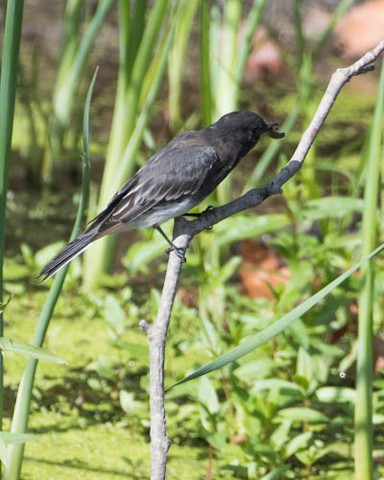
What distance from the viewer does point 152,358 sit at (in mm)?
1750

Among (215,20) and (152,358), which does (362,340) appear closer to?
(152,358)

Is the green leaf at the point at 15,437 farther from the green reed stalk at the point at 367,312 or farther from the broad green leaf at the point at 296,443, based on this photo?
the broad green leaf at the point at 296,443

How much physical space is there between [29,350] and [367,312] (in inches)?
31.8

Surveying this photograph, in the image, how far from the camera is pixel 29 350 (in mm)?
1710

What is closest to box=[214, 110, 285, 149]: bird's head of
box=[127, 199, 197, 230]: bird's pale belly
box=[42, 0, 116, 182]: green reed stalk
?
box=[127, 199, 197, 230]: bird's pale belly

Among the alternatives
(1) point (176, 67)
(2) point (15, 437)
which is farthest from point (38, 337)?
(1) point (176, 67)

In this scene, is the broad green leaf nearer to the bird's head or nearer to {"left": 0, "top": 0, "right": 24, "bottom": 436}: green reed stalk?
the bird's head

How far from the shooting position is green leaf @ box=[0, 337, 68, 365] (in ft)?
5.53

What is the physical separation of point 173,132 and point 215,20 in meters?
0.78

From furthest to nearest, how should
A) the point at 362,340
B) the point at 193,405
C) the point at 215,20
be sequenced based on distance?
the point at 215,20 < the point at 193,405 < the point at 362,340

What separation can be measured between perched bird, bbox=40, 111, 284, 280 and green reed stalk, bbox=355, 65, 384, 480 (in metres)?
0.26

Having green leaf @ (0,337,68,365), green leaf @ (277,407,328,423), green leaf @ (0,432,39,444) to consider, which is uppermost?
green leaf @ (277,407,328,423)

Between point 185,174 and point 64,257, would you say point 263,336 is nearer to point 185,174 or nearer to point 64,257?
point 64,257

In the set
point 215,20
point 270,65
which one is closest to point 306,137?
point 215,20
